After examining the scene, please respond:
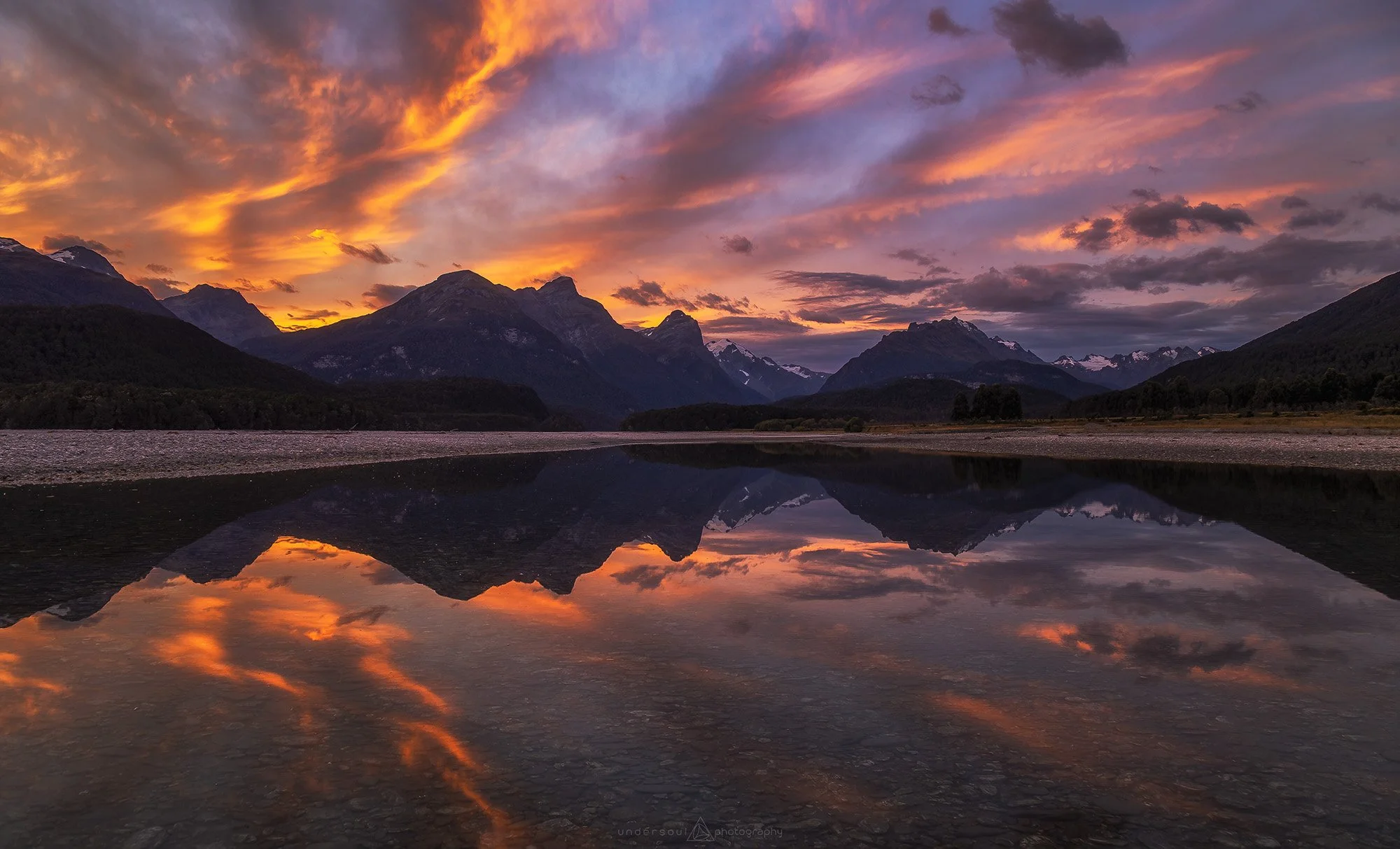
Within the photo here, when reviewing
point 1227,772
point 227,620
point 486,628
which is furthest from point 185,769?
point 1227,772

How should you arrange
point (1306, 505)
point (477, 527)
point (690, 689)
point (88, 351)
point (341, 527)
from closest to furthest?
point (690, 689), point (341, 527), point (477, 527), point (1306, 505), point (88, 351)

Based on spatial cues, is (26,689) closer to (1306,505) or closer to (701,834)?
(701,834)

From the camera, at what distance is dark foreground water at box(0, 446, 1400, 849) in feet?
24.4

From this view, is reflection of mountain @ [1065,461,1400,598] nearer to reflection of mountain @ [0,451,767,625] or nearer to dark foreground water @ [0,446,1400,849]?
dark foreground water @ [0,446,1400,849]

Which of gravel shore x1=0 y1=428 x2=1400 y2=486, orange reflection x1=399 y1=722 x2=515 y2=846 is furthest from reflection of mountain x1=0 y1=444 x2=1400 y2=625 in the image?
orange reflection x1=399 y1=722 x2=515 y2=846

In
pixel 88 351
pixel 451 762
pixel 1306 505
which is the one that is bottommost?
pixel 1306 505

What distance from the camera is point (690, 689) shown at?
11.3m

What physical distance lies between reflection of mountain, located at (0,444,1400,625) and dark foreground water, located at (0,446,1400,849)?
11.4 inches

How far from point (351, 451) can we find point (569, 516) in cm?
5102

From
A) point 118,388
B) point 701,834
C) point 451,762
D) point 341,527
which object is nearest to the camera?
point 701,834

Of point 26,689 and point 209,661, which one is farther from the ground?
point 26,689

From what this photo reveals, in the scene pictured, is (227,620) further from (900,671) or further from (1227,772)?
(1227,772)

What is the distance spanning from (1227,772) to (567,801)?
7.47 meters

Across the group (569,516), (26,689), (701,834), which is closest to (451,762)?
(701,834)
